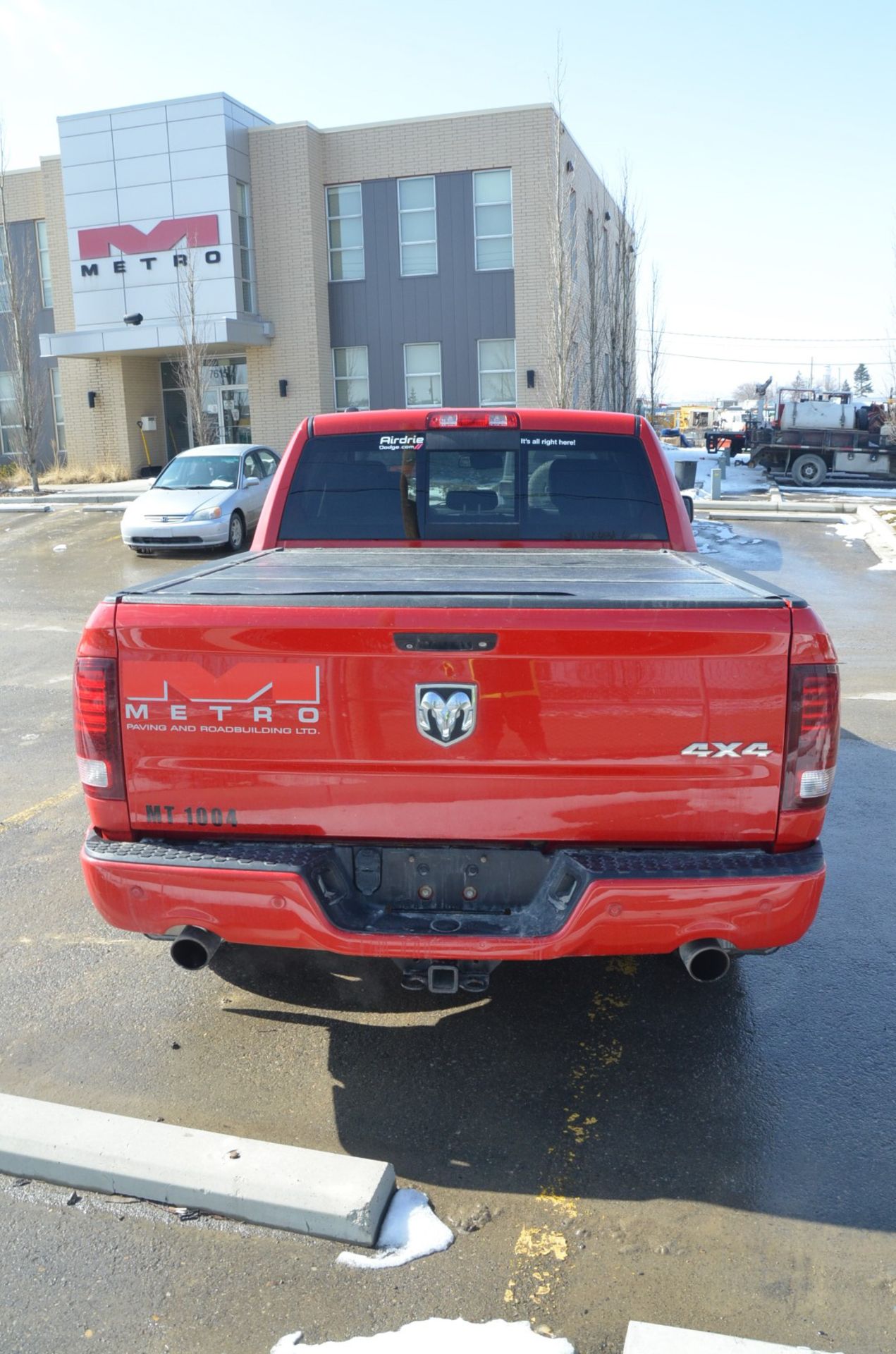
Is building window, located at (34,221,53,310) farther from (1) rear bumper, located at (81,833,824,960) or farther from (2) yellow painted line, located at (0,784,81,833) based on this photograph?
(1) rear bumper, located at (81,833,824,960)

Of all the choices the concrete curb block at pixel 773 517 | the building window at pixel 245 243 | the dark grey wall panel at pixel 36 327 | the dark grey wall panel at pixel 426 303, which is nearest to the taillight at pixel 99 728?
the concrete curb block at pixel 773 517

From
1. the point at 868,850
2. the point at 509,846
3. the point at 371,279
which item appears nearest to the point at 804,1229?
the point at 509,846

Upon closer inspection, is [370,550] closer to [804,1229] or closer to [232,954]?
[232,954]

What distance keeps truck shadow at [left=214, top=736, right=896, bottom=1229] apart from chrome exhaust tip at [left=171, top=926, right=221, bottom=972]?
2.06ft

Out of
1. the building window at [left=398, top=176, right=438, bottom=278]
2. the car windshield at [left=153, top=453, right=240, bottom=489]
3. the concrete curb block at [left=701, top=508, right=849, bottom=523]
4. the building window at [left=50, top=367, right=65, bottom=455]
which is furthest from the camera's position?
the building window at [left=50, top=367, right=65, bottom=455]

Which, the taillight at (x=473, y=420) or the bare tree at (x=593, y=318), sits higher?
the bare tree at (x=593, y=318)

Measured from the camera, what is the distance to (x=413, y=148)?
91.1 ft

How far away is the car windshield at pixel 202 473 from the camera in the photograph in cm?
1731

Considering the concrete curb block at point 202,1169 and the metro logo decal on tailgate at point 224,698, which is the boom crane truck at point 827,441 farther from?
the concrete curb block at point 202,1169

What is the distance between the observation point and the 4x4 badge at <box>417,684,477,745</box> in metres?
3.08

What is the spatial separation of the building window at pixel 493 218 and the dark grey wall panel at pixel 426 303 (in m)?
0.19

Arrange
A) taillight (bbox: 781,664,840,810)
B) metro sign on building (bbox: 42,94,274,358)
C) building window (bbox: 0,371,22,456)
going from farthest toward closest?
building window (bbox: 0,371,22,456) → metro sign on building (bbox: 42,94,274,358) → taillight (bbox: 781,664,840,810)

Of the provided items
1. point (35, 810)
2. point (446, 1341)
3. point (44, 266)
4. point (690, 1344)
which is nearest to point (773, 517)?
point (35, 810)

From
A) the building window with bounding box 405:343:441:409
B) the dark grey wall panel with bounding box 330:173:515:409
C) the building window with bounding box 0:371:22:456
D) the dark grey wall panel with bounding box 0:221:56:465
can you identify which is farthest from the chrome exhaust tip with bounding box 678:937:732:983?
the building window with bounding box 0:371:22:456
